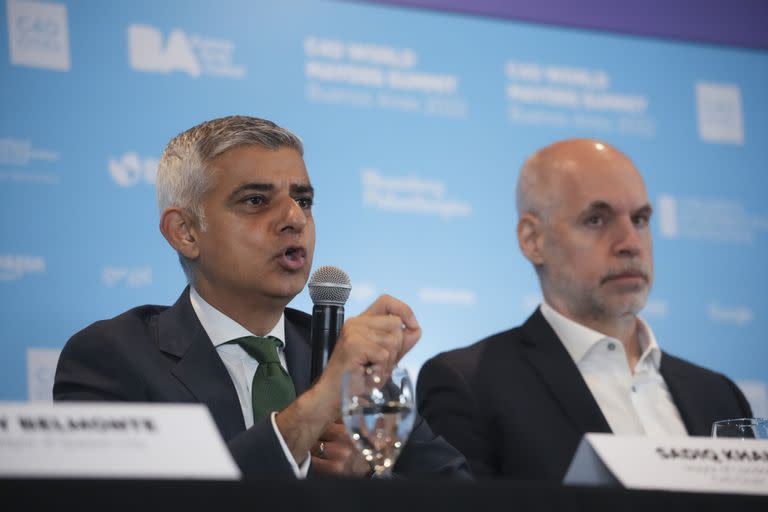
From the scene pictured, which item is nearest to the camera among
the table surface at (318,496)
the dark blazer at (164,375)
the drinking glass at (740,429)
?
the table surface at (318,496)

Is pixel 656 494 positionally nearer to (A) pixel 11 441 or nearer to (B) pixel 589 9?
(A) pixel 11 441

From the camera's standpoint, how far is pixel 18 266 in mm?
3402

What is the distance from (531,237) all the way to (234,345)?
4.04ft

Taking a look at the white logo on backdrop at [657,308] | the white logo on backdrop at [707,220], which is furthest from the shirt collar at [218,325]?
the white logo on backdrop at [707,220]

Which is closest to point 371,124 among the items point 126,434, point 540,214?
point 540,214

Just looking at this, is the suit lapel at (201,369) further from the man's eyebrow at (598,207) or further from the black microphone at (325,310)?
the man's eyebrow at (598,207)

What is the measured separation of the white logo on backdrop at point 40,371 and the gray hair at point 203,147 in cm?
95

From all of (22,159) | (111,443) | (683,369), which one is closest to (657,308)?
(683,369)

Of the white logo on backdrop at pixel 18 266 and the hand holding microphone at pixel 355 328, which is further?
the white logo on backdrop at pixel 18 266

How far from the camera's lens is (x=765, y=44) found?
191 inches

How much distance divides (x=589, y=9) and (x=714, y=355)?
166 centimetres

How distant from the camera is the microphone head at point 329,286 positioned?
212cm

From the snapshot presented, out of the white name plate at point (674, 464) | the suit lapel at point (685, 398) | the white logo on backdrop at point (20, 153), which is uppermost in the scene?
the white logo on backdrop at point (20, 153)

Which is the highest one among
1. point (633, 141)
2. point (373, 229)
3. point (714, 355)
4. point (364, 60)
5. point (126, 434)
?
point (364, 60)
